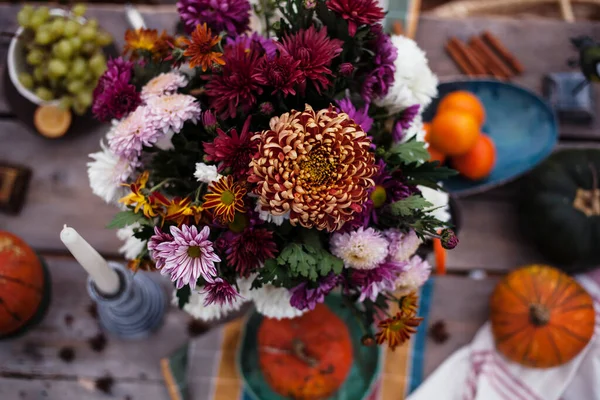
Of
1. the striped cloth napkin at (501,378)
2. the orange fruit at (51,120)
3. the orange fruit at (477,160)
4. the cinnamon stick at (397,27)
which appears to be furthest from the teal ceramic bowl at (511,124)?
the orange fruit at (51,120)

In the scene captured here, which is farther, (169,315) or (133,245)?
(169,315)

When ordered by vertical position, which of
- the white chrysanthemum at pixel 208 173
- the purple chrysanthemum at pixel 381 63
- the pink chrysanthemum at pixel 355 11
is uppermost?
the pink chrysanthemum at pixel 355 11

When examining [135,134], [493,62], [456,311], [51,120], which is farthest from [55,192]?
[493,62]

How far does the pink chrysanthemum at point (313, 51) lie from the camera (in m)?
0.42

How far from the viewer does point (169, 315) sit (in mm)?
770

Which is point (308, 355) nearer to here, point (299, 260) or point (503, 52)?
point (299, 260)

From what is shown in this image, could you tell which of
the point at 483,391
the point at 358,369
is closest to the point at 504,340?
the point at 483,391

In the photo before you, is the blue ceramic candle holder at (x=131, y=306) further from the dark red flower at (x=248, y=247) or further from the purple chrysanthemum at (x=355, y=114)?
the purple chrysanthemum at (x=355, y=114)

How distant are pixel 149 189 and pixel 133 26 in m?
Result: 0.49

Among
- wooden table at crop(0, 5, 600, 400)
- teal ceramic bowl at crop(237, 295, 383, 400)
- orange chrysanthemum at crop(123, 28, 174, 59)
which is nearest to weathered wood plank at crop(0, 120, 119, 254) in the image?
wooden table at crop(0, 5, 600, 400)

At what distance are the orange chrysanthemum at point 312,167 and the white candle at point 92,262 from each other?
0.64ft

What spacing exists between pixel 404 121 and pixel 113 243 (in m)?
0.50

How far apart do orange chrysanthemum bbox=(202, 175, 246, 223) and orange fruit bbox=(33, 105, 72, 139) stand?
19.7 inches

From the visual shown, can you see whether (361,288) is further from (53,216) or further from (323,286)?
(53,216)
